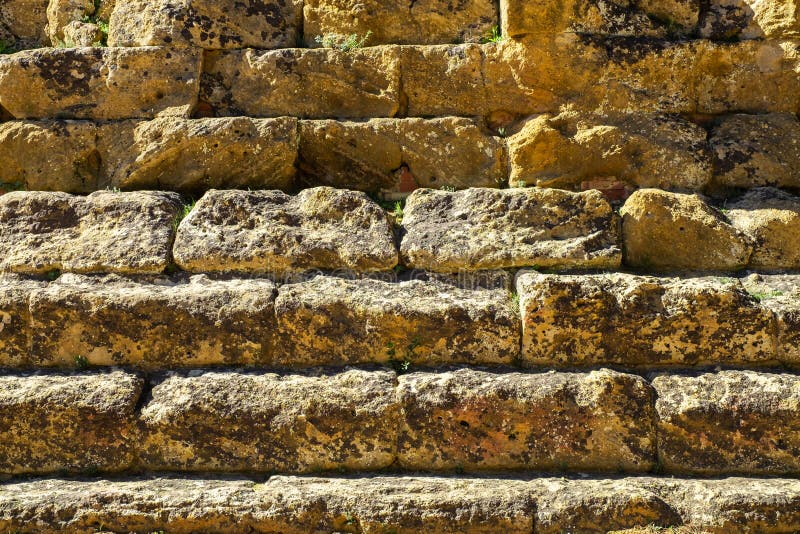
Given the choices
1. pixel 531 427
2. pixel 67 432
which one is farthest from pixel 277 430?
pixel 531 427

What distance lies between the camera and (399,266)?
4.83 metres

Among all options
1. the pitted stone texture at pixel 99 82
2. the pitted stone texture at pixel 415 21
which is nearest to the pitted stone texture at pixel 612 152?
the pitted stone texture at pixel 415 21

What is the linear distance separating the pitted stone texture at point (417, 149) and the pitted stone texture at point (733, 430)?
195 cm

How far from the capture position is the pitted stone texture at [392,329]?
14.9ft

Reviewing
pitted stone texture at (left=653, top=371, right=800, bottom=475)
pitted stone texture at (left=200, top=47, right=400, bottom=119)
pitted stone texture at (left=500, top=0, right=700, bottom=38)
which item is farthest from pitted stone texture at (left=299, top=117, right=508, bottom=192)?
pitted stone texture at (left=653, top=371, right=800, bottom=475)

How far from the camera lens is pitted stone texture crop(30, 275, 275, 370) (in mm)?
4566

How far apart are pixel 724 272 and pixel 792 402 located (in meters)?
0.93

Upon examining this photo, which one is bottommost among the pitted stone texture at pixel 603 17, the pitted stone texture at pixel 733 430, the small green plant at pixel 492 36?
the pitted stone texture at pixel 733 430

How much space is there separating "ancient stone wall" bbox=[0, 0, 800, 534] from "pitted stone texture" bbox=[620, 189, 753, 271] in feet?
0.06

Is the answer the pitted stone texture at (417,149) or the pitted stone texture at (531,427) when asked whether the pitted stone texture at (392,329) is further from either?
the pitted stone texture at (417,149)

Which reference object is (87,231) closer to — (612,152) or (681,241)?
(612,152)

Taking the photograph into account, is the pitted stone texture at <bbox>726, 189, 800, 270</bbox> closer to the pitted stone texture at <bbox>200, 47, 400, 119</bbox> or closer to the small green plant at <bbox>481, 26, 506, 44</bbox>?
the small green plant at <bbox>481, 26, 506, 44</bbox>

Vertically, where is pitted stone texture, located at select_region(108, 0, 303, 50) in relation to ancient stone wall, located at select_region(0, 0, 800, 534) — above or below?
above

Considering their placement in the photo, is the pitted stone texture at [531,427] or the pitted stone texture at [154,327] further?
the pitted stone texture at [154,327]
